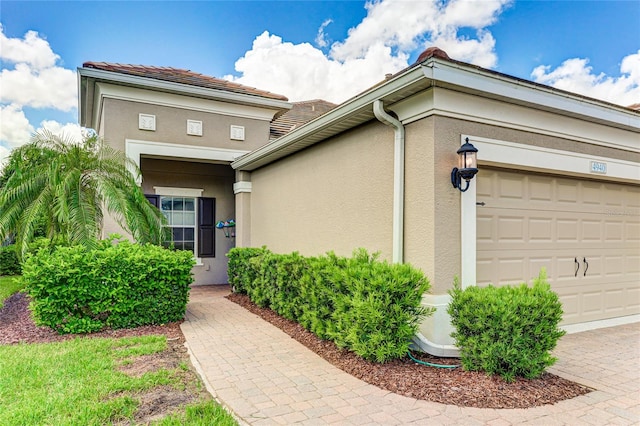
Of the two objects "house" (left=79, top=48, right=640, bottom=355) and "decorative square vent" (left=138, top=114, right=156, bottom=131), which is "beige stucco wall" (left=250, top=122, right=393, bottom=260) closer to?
"house" (left=79, top=48, right=640, bottom=355)

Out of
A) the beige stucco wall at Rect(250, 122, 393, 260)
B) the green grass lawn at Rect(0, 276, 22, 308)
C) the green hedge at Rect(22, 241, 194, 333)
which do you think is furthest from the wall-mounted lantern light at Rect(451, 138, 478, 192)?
the green grass lawn at Rect(0, 276, 22, 308)

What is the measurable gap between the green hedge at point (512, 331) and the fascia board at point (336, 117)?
2.43 meters

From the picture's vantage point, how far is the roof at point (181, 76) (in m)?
8.82

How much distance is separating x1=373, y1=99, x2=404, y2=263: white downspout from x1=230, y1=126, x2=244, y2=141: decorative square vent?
596 centimetres

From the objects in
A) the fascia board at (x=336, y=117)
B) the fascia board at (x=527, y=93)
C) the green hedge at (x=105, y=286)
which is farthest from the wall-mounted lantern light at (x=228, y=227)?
the fascia board at (x=527, y=93)

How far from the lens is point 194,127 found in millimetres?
9523

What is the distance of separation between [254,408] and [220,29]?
9854 mm

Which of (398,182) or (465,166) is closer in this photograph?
(465,166)

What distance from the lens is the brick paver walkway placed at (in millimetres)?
3055

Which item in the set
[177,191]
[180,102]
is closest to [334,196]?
[180,102]

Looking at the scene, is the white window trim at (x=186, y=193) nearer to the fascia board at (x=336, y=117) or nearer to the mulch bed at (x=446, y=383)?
the fascia board at (x=336, y=117)

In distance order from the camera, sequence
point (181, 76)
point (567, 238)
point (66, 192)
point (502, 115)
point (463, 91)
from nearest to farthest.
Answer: point (463, 91) < point (502, 115) < point (567, 238) < point (66, 192) < point (181, 76)

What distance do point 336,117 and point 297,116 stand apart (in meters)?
8.84

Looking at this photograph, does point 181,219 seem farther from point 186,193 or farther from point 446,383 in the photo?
point 446,383
